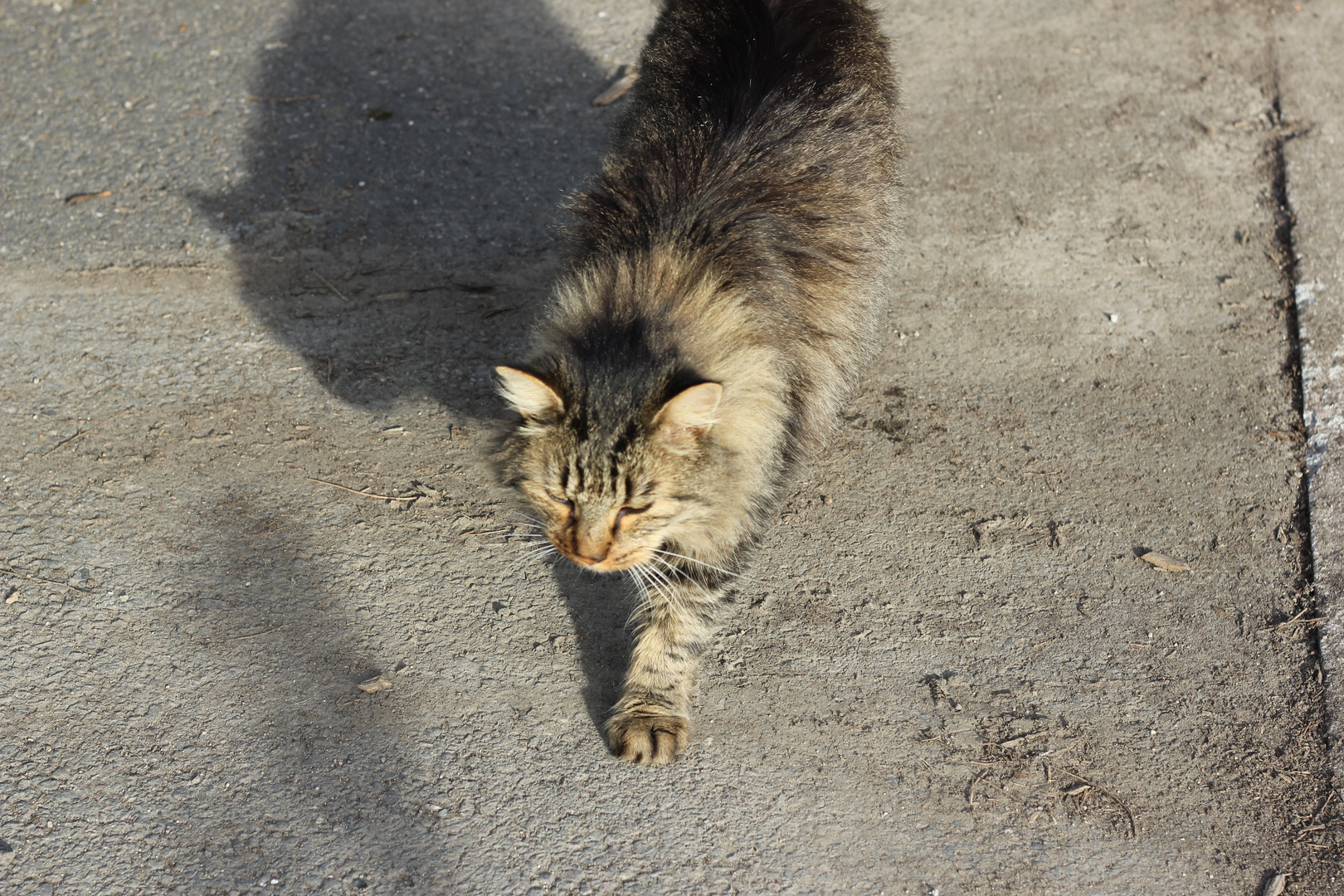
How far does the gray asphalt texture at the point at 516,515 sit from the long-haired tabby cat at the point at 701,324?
0.46 metres

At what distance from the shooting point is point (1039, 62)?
5863 millimetres

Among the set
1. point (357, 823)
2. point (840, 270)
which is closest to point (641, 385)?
point (840, 270)

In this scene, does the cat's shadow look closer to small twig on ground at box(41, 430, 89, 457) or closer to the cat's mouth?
the cat's mouth

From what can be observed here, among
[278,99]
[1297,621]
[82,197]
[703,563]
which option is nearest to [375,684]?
[703,563]

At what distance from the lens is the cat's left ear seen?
2537 millimetres

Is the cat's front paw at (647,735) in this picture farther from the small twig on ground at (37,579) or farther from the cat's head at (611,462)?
the small twig on ground at (37,579)

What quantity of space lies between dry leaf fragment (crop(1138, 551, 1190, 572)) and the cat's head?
171 centimetres

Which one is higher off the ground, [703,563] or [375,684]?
[703,563]

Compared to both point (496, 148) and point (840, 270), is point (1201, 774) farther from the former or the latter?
point (496, 148)

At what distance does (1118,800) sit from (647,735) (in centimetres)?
137

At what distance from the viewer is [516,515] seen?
3.62m

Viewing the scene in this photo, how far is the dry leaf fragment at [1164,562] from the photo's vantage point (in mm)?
3445

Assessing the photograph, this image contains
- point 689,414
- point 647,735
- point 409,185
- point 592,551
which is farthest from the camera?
point 409,185

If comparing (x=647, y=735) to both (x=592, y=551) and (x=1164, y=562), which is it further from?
(x=1164, y=562)
